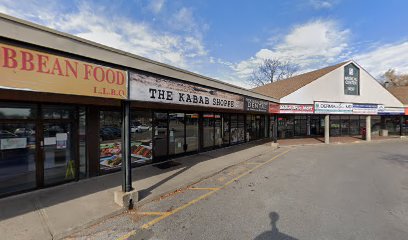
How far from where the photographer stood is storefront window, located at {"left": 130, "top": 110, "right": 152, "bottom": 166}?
8648mm

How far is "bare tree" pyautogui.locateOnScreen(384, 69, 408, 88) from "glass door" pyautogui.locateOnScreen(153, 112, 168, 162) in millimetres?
57999

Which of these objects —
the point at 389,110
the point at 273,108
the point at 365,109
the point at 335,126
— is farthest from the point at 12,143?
the point at 389,110

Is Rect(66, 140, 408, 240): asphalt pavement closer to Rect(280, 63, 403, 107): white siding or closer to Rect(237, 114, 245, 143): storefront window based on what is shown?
Rect(237, 114, 245, 143): storefront window

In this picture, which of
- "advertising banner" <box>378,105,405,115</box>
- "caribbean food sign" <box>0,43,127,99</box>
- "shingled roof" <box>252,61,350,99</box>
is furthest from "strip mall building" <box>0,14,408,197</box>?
"advertising banner" <box>378,105,405,115</box>

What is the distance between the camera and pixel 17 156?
5.80 m

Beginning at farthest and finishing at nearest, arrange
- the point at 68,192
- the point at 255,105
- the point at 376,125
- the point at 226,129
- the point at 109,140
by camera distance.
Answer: the point at 376,125
the point at 226,129
the point at 255,105
the point at 109,140
the point at 68,192

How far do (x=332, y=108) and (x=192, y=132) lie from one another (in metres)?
13.4

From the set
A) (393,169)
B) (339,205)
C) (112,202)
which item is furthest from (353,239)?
(393,169)

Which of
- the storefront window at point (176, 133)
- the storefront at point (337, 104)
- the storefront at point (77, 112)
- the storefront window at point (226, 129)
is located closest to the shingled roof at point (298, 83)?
the storefront at point (337, 104)

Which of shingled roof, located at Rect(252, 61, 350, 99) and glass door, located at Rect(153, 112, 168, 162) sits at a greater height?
shingled roof, located at Rect(252, 61, 350, 99)

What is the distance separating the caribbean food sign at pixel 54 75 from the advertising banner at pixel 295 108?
13517 millimetres

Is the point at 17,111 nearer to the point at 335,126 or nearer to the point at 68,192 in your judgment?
the point at 68,192

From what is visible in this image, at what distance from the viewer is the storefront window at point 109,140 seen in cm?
752

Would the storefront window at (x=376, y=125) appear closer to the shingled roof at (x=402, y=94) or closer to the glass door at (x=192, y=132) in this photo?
the shingled roof at (x=402, y=94)
